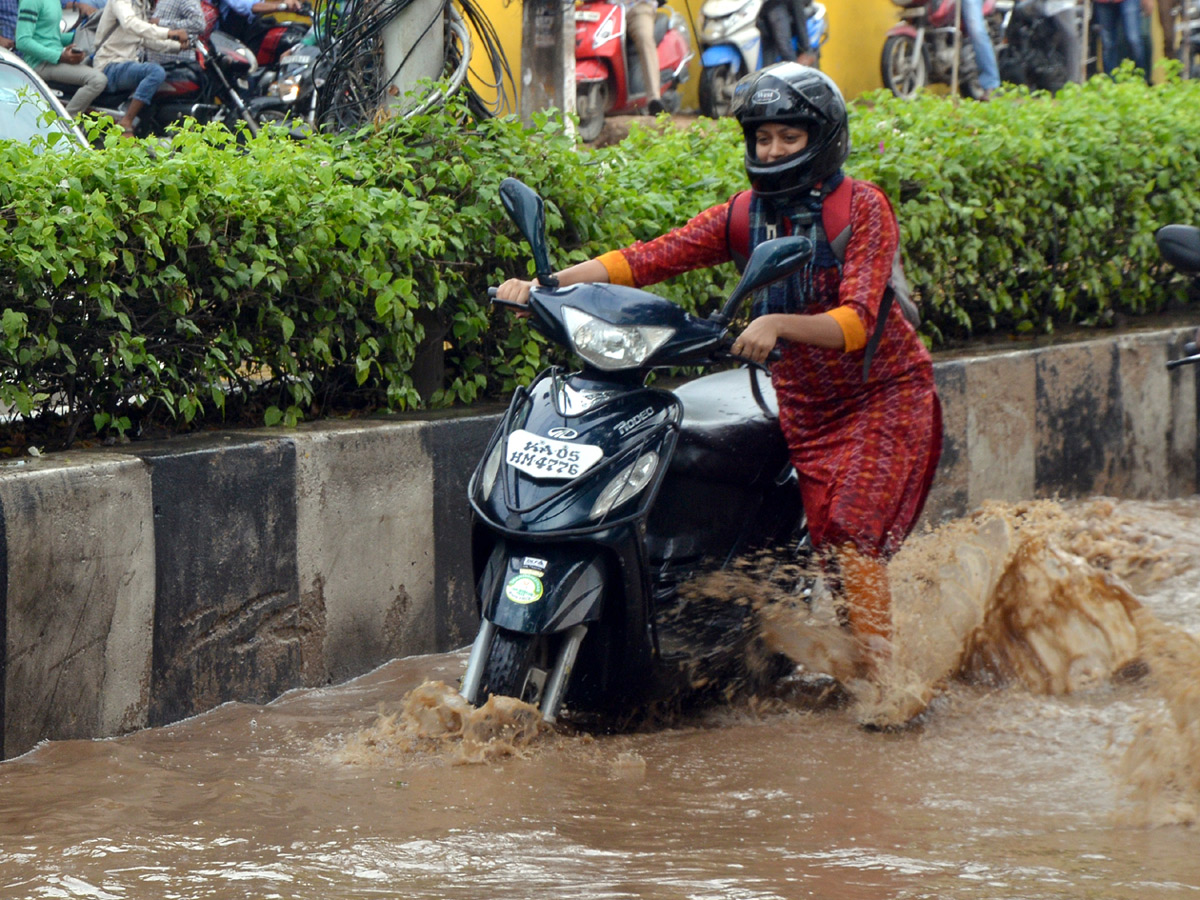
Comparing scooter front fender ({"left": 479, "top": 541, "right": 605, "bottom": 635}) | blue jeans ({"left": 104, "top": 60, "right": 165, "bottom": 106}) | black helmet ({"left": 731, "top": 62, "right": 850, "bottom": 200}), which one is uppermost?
blue jeans ({"left": 104, "top": 60, "right": 165, "bottom": 106})

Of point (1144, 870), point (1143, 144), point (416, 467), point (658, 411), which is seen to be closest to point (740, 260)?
point (658, 411)

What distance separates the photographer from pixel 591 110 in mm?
14391

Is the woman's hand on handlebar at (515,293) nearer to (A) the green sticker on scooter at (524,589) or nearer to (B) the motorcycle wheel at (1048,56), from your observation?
(A) the green sticker on scooter at (524,589)

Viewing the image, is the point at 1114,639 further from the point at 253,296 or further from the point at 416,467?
the point at 253,296

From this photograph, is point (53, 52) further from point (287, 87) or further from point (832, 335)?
point (832, 335)

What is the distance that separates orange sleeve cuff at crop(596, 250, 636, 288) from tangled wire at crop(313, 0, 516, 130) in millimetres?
1517

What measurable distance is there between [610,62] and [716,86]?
2.07 m

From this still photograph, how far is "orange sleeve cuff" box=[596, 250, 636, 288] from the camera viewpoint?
4.03 m

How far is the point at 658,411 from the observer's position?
3.63 meters

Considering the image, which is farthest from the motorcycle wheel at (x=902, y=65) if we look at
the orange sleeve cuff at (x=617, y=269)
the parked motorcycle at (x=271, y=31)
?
the orange sleeve cuff at (x=617, y=269)

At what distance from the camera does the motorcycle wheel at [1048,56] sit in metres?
17.9

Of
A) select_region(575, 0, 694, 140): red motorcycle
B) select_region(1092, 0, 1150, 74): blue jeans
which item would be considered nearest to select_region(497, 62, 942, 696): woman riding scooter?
select_region(575, 0, 694, 140): red motorcycle

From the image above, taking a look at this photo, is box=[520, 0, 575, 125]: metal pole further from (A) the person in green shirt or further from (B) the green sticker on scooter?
(A) the person in green shirt

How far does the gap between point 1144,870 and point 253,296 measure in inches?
109
